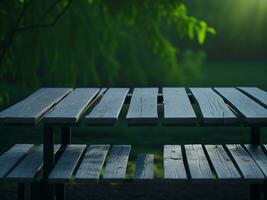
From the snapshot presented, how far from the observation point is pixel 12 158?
145 inches

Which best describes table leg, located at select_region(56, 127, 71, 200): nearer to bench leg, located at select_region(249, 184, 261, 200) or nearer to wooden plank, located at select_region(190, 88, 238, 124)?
wooden plank, located at select_region(190, 88, 238, 124)

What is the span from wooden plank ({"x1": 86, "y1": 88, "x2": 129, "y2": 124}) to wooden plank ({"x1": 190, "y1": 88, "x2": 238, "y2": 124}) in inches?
17.7

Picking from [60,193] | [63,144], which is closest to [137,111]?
[63,144]

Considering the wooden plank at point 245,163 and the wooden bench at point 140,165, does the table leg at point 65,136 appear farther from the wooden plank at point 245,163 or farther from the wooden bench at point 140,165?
the wooden plank at point 245,163

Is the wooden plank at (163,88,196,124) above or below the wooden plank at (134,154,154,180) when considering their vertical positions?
above

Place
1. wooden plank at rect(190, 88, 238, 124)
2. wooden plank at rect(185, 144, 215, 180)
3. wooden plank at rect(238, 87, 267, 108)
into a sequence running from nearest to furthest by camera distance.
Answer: wooden plank at rect(190, 88, 238, 124)
wooden plank at rect(185, 144, 215, 180)
wooden plank at rect(238, 87, 267, 108)

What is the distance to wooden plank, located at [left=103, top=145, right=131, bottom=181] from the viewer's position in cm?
318

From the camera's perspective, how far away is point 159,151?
24.2 feet

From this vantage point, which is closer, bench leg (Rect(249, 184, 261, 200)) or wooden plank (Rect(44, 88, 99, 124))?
wooden plank (Rect(44, 88, 99, 124))

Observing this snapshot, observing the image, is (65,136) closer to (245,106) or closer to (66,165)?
(66,165)

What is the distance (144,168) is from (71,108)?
20.0 inches

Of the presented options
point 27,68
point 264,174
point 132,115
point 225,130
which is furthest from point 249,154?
point 225,130

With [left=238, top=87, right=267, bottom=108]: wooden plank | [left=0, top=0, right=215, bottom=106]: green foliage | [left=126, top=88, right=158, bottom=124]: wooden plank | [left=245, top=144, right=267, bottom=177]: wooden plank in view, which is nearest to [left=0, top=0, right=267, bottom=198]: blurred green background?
A: [left=0, top=0, right=215, bottom=106]: green foliage

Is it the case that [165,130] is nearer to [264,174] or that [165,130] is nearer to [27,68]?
[27,68]
